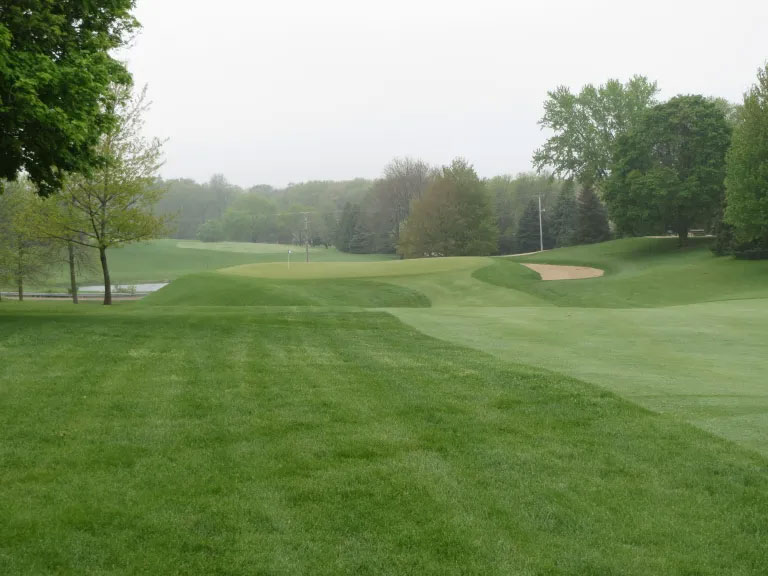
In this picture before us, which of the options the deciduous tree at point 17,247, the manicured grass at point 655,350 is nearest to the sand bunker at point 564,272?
the manicured grass at point 655,350

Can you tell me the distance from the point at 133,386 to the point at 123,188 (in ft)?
74.4

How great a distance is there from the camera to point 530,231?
8550cm

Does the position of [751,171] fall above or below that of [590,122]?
below

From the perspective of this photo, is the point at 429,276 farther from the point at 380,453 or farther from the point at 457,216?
the point at 380,453

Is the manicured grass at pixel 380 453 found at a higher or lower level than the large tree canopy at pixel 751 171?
lower

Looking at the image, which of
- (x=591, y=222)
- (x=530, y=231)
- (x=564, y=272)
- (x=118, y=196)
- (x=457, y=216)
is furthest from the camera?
(x=530, y=231)

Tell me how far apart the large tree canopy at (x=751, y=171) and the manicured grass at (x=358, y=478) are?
1336 inches

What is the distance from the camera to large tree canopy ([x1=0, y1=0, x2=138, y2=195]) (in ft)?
46.5

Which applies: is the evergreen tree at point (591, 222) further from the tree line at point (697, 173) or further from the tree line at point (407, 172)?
the tree line at point (697, 173)

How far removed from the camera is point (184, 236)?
154250 mm

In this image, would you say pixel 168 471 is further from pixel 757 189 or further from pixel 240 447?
pixel 757 189

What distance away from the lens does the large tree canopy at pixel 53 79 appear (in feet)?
46.5

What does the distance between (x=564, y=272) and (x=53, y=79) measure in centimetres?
3621

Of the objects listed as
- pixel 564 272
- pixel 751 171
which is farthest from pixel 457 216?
pixel 751 171
